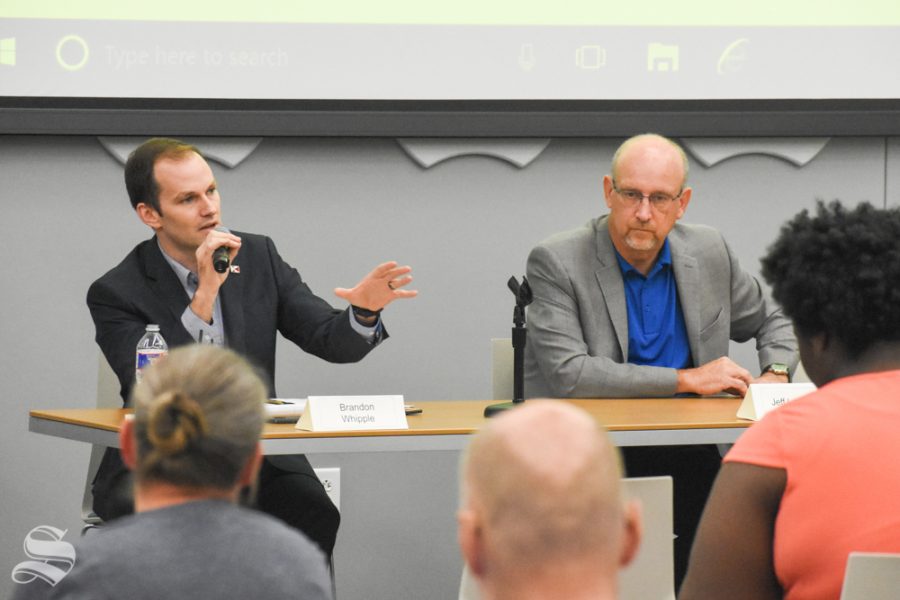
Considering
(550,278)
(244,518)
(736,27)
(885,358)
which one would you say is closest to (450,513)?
(550,278)

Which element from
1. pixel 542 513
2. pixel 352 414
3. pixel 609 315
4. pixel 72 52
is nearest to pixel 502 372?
pixel 609 315

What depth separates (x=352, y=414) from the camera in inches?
98.6

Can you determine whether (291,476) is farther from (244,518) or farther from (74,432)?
(244,518)

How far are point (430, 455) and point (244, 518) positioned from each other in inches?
113

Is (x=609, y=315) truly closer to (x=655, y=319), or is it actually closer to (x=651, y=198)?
(x=655, y=319)

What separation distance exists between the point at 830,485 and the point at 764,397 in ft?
4.26

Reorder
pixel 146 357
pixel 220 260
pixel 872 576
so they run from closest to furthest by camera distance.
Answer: pixel 872 576 < pixel 146 357 < pixel 220 260

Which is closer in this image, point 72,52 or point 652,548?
point 652,548

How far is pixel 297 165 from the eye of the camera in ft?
13.0

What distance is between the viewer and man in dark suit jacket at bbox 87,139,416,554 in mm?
2812

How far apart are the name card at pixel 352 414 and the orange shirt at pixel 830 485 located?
113 centimetres

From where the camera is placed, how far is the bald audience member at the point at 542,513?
95 cm

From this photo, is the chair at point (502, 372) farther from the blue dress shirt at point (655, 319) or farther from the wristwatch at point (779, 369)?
the wristwatch at point (779, 369)

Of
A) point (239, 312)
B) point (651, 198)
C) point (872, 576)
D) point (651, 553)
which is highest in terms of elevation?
point (651, 198)
